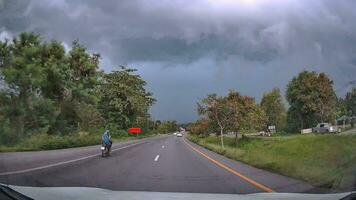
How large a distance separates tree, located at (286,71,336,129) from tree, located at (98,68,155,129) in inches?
245

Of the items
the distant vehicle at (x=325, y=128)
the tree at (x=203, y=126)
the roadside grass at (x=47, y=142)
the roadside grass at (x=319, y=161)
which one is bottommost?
the roadside grass at (x=319, y=161)

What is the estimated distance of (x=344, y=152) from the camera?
60.4ft

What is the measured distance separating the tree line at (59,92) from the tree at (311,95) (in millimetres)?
5354

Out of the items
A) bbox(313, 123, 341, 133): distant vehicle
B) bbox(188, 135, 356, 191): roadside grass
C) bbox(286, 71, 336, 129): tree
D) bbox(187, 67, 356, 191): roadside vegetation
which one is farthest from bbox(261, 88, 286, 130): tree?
bbox(313, 123, 341, 133): distant vehicle

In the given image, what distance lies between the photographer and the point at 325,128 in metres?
19.5

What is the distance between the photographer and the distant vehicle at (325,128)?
744 inches

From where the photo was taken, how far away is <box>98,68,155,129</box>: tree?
2109cm

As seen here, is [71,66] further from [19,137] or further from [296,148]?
[296,148]

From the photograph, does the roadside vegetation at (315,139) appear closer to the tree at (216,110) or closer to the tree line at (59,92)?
the tree line at (59,92)

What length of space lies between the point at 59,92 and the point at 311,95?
11028mm

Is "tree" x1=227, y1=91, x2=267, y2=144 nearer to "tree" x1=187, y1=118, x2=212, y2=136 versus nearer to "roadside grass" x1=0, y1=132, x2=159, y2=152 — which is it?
"tree" x1=187, y1=118, x2=212, y2=136

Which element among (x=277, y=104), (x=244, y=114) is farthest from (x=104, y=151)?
(x=244, y=114)

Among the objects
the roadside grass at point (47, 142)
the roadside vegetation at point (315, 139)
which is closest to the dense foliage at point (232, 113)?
the roadside grass at point (47, 142)

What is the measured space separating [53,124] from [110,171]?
27.0 ft
